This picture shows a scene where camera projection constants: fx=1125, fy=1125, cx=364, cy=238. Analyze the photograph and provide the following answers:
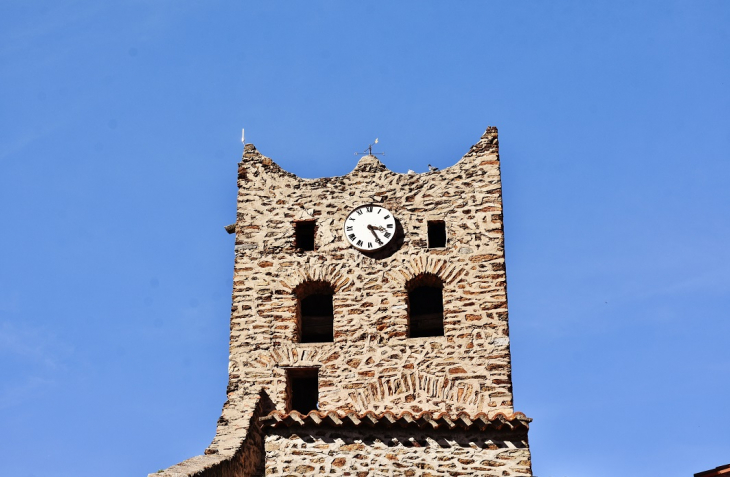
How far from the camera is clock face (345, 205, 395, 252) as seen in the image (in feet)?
70.6

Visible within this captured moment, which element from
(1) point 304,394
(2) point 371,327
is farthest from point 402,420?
(1) point 304,394

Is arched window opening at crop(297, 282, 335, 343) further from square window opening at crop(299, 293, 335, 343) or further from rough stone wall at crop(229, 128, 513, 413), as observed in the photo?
rough stone wall at crop(229, 128, 513, 413)

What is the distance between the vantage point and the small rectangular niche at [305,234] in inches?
864

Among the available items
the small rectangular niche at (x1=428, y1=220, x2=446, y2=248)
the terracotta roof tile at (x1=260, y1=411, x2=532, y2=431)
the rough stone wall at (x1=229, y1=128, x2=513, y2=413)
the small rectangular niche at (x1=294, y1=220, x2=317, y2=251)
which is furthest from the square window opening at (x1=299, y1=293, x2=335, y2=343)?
the terracotta roof tile at (x1=260, y1=411, x2=532, y2=431)

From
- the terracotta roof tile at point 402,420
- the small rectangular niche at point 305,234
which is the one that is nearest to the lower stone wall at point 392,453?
the terracotta roof tile at point 402,420

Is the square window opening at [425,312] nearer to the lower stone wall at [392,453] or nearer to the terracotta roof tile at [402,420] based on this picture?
the terracotta roof tile at [402,420]

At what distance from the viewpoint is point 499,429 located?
18.3 metres

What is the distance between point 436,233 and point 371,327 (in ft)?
7.68

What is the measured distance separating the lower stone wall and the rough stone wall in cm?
134

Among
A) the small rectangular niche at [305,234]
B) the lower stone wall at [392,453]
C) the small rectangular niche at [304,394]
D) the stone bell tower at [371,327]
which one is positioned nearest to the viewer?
the lower stone wall at [392,453]

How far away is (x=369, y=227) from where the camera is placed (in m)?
21.7

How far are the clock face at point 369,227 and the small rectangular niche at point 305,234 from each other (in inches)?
28.5

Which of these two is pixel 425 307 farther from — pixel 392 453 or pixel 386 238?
pixel 392 453

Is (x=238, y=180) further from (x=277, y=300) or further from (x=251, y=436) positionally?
(x=251, y=436)
